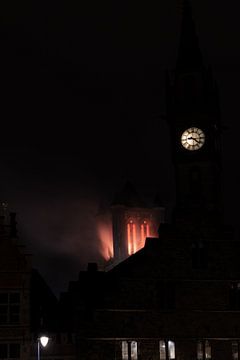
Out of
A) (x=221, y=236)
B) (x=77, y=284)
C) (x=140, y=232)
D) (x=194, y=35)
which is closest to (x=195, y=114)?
(x=194, y=35)

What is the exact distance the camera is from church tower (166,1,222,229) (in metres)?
58.6

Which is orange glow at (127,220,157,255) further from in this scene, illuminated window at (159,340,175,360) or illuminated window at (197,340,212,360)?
illuminated window at (159,340,175,360)

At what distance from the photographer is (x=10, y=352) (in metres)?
41.0

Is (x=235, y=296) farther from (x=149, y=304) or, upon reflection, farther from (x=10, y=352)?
(x=10, y=352)

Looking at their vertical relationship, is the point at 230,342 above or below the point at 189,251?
below

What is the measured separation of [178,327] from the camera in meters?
42.7

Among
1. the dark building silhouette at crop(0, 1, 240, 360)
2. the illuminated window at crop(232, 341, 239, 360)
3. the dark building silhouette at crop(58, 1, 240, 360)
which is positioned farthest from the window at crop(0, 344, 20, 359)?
the illuminated window at crop(232, 341, 239, 360)

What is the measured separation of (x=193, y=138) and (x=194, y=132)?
0.75 meters

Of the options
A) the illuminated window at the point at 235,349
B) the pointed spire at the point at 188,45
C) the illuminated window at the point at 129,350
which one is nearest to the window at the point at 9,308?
the illuminated window at the point at 129,350

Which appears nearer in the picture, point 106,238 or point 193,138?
point 193,138

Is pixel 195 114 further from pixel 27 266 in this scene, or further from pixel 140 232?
pixel 140 232

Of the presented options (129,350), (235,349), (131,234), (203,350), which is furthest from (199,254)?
(131,234)

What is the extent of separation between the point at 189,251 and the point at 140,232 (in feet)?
294

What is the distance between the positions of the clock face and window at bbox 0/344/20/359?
23611 millimetres
